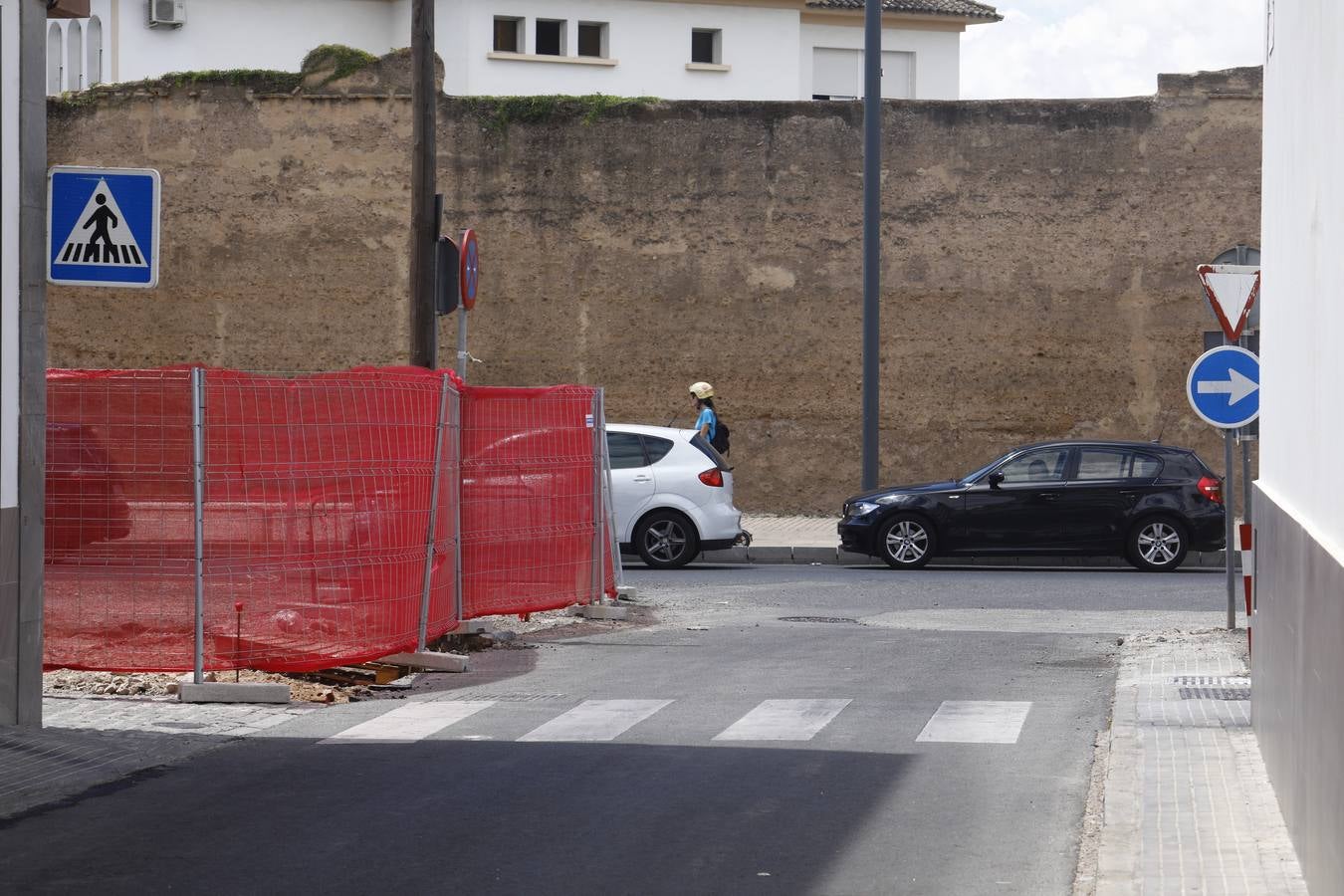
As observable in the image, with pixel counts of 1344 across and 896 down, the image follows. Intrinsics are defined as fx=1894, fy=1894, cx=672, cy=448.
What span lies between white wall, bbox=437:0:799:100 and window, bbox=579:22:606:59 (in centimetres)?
23

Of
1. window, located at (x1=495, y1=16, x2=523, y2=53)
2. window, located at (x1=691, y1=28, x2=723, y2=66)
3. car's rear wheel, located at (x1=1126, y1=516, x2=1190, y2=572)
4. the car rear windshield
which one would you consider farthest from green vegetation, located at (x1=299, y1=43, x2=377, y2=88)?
window, located at (x1=691, y1=28, x2=723, y2=66)

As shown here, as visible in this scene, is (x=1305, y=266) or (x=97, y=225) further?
(x=97, y=225)

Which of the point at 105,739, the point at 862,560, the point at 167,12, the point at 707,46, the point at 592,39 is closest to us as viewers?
the point at 105,739

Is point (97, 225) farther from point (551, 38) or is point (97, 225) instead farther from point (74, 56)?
point (74, 56)

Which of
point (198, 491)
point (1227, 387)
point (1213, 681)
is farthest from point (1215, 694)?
point (198, 491)

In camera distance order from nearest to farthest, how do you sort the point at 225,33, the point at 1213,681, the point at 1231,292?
the point at 1213,681 → the point at 1231,292 → the point at 225,33

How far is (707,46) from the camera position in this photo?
52.3 meters

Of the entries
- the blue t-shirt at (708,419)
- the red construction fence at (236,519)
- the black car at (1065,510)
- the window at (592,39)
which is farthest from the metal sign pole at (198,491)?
the window at (592,39)

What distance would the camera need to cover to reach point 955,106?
1061 inches

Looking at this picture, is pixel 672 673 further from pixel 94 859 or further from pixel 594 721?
pixel 94 859

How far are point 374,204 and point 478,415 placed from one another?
15.1 metres

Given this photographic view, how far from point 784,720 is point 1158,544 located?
11171 millimetres

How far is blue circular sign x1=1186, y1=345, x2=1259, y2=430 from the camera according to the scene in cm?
1243

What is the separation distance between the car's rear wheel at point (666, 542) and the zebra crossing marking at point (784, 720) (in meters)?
9.48
